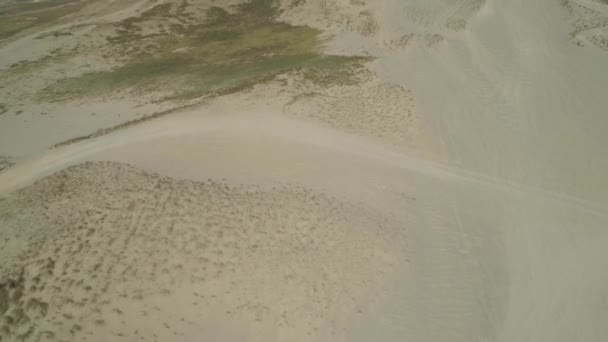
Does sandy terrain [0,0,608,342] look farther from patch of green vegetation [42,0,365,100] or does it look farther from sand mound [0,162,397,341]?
patch of green vegetation [42,0,365,100]

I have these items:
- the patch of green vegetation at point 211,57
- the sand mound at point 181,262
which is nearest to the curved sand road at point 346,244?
the sand mound at point 181,262

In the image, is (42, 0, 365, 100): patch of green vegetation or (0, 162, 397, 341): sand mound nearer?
(0, 162, 397, 341): sand mound

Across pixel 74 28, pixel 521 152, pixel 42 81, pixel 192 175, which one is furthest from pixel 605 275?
pixel 74 28

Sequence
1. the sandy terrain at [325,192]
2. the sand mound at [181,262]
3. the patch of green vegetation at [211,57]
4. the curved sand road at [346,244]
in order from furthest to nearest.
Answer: the patch of green vegetation at [211,57] → the sandy terrain at [325,192] → the curved sand road at [346,244] → the sand mound at [181,262]

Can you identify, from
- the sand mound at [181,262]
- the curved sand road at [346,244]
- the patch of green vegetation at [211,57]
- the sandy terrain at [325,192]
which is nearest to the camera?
the sand mound at [181,262]

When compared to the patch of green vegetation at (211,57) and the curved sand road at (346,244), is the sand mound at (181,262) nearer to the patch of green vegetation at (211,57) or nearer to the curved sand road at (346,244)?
the curved sand road at (346,244)

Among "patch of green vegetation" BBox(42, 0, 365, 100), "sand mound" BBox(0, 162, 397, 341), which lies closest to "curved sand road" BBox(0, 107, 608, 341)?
"sand mound" BBox(0, 162, 397, 341)

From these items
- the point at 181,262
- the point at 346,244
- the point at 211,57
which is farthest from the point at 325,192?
the point at 211,57
